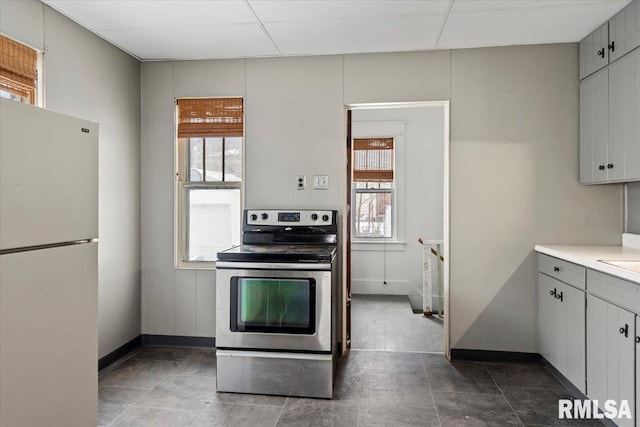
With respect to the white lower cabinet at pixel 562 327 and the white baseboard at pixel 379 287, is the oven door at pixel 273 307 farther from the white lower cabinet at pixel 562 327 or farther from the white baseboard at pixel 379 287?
the white baseboard at pixel 379 287

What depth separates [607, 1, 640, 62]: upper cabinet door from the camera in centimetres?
239

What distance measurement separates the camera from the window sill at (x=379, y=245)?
5426 mm

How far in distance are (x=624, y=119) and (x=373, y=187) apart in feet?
10.7

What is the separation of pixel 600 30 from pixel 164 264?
146 inches

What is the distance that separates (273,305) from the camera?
8.63 ft

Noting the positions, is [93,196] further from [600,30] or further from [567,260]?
[600,30]

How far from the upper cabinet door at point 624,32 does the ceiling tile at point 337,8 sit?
108 centimetres

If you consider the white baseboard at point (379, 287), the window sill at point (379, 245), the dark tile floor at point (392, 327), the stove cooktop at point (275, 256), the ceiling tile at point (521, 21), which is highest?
the ceiling tile at point (521, 21)

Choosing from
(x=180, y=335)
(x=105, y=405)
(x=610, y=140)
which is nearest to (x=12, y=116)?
(x=105, y=405)

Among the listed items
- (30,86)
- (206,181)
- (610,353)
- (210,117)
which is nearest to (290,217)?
(206,181)

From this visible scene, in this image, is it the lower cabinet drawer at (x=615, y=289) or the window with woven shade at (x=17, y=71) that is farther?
the window with woven shade at (x=17, y=71)

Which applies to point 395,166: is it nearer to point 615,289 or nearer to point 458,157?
point 458,157

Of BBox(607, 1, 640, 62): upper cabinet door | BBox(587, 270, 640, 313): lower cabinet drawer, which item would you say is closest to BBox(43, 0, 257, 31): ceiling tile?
BBox(607, 1, 640, 62): upper cabinet door

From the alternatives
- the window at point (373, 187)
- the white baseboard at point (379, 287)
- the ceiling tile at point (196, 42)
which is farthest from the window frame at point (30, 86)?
the white baseboard at point (379, 287)
